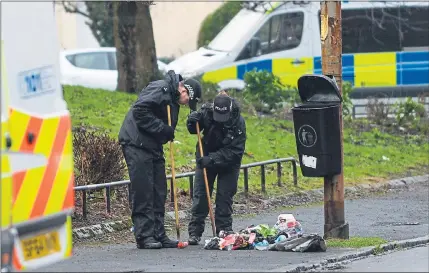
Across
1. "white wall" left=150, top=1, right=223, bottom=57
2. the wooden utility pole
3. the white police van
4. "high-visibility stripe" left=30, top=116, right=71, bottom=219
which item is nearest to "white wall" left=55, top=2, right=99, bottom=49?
"white wall" left=150, top=1, right=223, bottom=57

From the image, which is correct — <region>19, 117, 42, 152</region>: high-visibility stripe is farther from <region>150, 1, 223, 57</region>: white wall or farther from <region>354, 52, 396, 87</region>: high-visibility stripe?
<region>150, 1, 223, 57</region>: white wall

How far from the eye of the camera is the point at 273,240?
11.1 m

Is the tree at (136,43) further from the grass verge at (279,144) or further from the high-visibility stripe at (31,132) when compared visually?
the high-visibility stripe at (31,132)

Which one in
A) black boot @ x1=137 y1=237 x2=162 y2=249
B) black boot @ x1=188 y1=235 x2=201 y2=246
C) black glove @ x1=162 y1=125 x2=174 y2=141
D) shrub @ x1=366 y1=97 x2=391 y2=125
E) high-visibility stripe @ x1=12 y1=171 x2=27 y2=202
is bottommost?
black boot @ x1=188 y1=235 x2=201 y2=246

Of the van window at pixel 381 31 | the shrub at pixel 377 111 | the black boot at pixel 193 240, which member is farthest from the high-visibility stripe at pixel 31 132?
the van window at pixel 381 31

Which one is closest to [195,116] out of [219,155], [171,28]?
[219,155]

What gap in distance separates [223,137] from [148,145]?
830 mm

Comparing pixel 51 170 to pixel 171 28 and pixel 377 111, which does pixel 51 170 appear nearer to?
pixel 377 111

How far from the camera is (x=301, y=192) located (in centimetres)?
1550

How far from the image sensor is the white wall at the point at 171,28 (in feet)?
124

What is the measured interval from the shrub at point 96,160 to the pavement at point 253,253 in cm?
131

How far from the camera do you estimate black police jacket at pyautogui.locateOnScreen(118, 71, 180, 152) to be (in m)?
11.0

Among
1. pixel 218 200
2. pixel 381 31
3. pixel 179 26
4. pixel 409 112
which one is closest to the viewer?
pixel 218 200

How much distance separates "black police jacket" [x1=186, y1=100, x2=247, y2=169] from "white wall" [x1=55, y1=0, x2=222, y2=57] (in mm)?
26225
